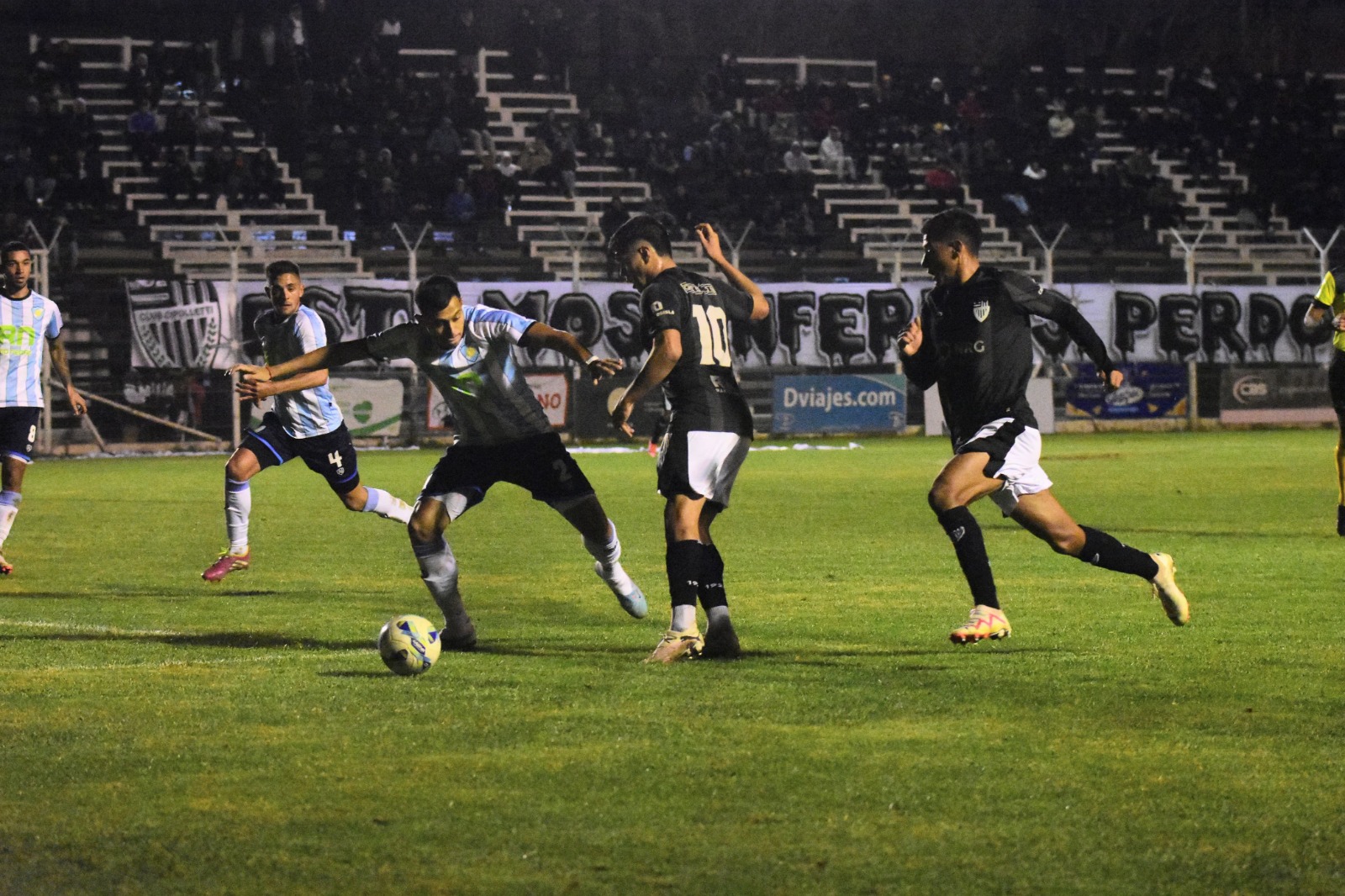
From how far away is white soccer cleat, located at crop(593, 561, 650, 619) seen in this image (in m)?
8.77

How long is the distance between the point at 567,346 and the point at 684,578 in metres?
1.18

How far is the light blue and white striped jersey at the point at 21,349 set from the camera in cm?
1229

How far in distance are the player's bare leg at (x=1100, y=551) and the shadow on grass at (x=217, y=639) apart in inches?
126

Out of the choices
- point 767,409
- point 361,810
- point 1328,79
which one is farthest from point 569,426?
point 361,810

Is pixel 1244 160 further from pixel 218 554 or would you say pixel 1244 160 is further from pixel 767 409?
pixel 218 554

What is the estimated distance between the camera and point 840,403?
3378cm

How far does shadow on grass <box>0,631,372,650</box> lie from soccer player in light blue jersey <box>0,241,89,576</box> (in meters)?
3.44

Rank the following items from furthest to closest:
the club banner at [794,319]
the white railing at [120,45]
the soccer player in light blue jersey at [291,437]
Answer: the white railing at [120,45] → the club banner at [794,319] → the soccer player in light blue jersey at [291,437]

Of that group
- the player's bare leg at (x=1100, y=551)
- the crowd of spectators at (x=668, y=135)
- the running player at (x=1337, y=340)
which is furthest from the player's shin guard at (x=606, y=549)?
the crowd of spectators at (x=668, y=135)

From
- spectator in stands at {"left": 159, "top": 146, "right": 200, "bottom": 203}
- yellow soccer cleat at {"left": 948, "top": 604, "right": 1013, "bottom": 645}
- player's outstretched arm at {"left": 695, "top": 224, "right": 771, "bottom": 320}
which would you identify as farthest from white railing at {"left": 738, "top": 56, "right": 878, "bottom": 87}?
yellow soccer cleat at {"left": 948, "top": 604, "right": 1013, "bottom": 645}

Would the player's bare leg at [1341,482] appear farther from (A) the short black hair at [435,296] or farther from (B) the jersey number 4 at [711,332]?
(A) the short black hair at [435,296]

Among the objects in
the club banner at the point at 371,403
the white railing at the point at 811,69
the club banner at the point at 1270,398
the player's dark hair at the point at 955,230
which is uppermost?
the white railing at the point at 811,69

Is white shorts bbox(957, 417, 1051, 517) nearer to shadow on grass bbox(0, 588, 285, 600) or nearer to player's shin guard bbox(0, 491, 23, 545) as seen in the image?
shadow on grass bbox(0, 588, 285, 600)

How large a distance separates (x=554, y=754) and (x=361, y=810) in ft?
3.00
